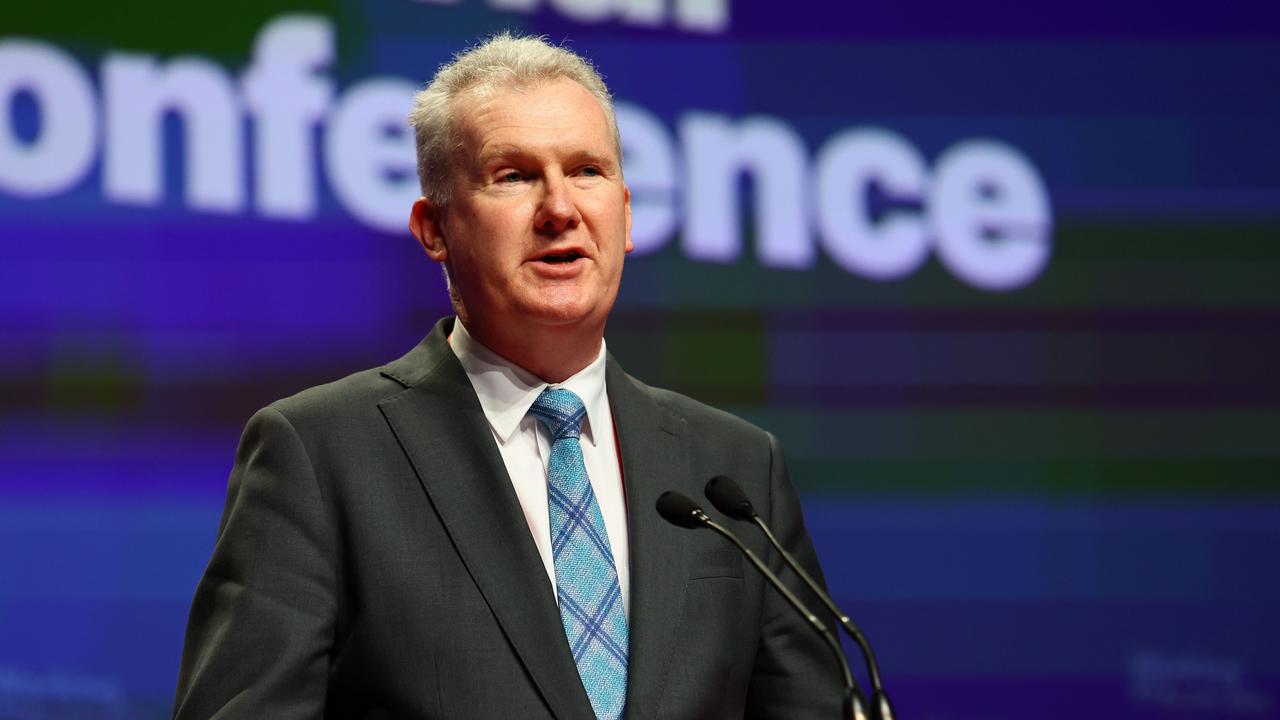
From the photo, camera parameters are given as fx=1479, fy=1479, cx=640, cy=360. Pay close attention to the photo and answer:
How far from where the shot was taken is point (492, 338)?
2.00m

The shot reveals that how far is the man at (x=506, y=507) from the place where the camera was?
1.73 meters

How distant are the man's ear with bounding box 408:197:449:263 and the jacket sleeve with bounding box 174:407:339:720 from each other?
36 cm

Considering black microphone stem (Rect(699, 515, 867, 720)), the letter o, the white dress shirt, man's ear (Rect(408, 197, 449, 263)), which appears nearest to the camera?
black microphone stem (Rect(699, 515, 867, 720))

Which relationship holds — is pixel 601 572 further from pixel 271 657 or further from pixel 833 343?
pixel 833 343

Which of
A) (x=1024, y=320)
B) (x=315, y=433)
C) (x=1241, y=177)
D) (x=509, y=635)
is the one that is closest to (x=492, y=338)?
(x=315, y=433)

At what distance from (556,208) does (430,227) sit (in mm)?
247

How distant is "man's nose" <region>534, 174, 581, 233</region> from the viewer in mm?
1903

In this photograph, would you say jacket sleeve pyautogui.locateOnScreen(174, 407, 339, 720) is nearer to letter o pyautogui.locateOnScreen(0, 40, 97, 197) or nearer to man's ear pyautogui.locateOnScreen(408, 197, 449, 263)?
man's ear pyautogui.locateOnScreen(408, 197, 449, 263)

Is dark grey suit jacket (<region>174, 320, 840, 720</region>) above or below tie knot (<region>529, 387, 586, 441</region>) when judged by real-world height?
below

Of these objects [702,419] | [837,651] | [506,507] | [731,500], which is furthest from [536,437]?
[837,651]

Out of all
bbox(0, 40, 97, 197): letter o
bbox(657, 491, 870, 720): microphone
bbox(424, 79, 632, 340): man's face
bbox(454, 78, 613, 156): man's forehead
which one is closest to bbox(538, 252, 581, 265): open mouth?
bbox(424, 79, 632, 340): man's face

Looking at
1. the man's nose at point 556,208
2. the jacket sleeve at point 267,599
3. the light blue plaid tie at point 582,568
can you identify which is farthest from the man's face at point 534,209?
the jacket sleeve at point 267,599

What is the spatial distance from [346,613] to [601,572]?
0.32 meters

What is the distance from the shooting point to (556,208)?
6.23 feet
